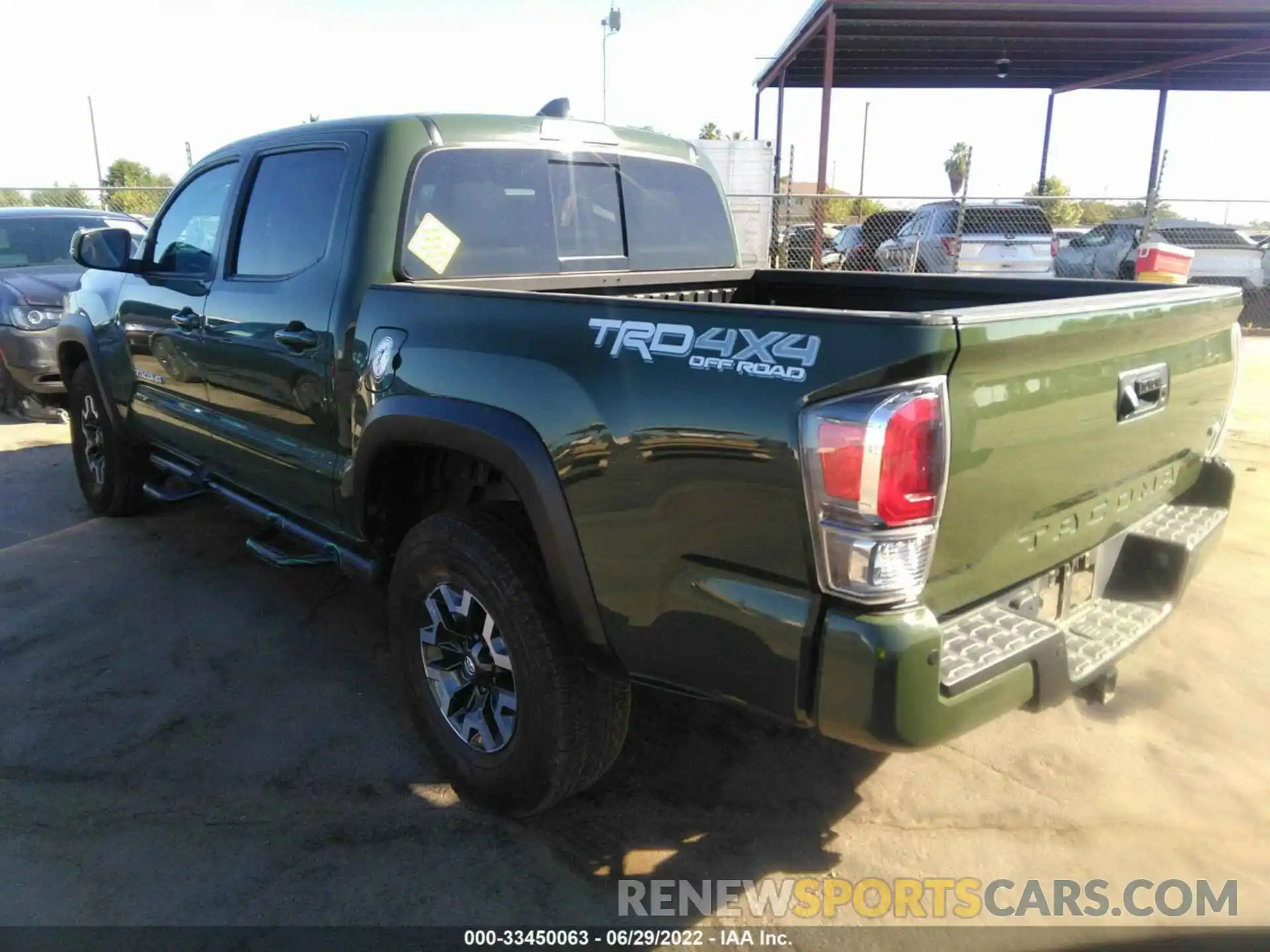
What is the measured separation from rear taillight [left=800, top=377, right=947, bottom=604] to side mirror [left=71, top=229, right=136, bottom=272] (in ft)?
12.4

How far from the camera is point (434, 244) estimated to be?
3.13 m

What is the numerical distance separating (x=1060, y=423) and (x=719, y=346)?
85 cm

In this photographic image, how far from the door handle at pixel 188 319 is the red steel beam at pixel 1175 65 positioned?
54.6ft

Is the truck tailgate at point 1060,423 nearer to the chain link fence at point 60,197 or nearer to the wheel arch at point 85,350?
the wheel arch at point 85,350

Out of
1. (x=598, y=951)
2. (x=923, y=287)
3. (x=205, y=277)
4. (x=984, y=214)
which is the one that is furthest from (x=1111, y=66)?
(x=598, y=951)

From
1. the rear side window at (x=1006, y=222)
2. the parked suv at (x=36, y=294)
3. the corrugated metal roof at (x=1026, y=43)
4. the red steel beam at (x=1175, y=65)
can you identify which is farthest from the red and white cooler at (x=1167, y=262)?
the red steel beam at (x=1175, y=65)

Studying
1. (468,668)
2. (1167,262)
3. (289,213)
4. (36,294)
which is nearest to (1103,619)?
(468,668)

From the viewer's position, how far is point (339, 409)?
310 cm

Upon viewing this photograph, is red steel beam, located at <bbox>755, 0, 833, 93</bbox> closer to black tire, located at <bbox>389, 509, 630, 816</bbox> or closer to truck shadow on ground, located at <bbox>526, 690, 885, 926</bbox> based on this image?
truck shadow on ground, located at <bbox>526, 690, 885, 926</bbox>

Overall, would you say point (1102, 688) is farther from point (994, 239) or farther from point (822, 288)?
point (994, 239)

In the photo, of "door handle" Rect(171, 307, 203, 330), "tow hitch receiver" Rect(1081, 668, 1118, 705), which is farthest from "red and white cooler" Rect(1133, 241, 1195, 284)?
"door handle" Rect(171, 307, 203, 330)

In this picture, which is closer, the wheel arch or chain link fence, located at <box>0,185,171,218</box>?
the wheel arch

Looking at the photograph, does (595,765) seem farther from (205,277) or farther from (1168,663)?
(205,277)

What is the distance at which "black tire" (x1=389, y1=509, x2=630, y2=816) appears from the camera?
8.13 ft
